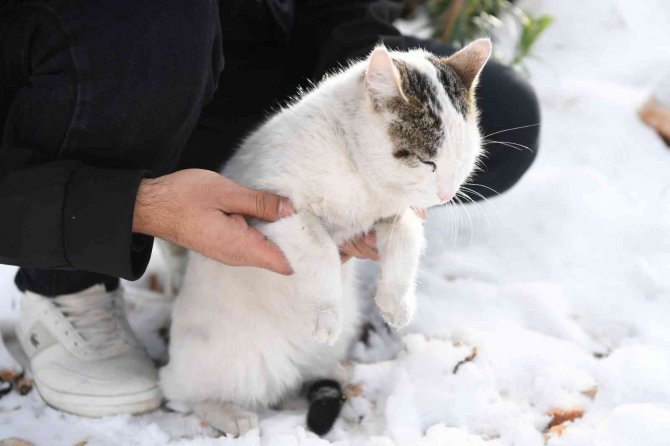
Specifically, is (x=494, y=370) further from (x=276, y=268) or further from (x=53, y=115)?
(x=53, y=115)

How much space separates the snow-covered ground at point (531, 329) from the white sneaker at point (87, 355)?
0.05 m

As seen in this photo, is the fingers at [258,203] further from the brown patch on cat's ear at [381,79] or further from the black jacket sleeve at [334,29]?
the black jacket sleeve at [334,29]

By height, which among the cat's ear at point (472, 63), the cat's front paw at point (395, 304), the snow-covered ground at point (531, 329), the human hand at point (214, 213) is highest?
the cat's ear at point (472, 63)

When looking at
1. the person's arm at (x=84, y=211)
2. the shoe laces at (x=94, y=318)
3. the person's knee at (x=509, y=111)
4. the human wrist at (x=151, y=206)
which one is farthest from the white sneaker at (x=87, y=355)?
the person's knee at (x=509, y=111)

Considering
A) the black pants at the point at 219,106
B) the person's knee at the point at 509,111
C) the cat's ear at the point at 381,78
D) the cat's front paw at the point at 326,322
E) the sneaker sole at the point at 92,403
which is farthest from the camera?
the person's knee at the point at 509,111

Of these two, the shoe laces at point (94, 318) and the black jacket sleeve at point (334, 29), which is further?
the black jacket sleeve at point (334, 29)

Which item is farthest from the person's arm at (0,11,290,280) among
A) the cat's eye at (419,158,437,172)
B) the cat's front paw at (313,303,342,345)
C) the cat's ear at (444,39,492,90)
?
the cat's ear at (444,39,492,90)

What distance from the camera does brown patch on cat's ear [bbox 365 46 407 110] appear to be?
3.91ft

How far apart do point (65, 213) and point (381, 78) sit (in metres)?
0.70

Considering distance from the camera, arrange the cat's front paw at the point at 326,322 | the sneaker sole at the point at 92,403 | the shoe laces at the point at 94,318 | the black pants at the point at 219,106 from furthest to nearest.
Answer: the shoe laces at the point at 94,318 → the sneaker sole at the point at 92,403 → the black pants at the point at 219,106 → the cat's front paw at the point at 326,322

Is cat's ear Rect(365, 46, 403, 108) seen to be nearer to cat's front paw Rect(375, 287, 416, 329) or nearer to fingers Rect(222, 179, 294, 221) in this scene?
fingers Rect(222, 179, 294, 221)

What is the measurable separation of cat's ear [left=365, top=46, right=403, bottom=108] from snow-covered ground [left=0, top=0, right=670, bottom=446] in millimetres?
761

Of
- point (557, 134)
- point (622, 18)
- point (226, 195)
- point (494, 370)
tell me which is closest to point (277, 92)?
point (226, 195)

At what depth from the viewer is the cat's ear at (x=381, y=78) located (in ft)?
3.90
